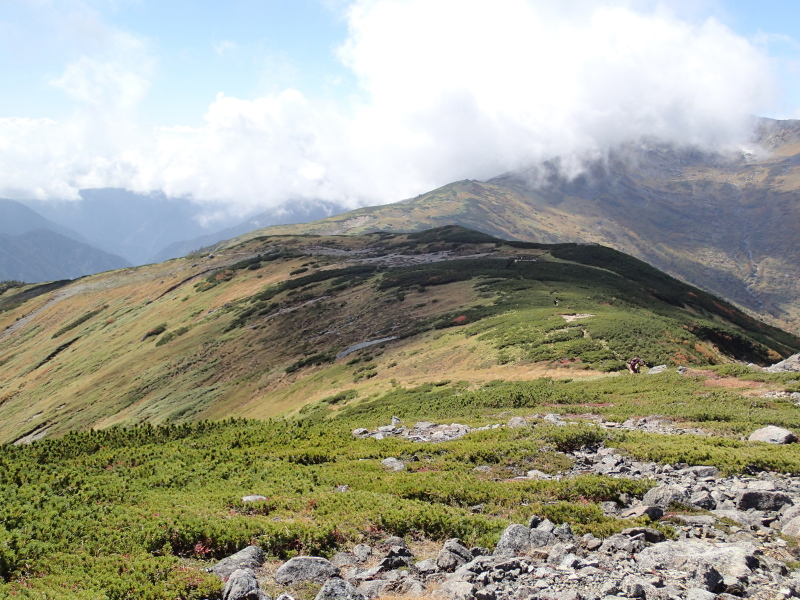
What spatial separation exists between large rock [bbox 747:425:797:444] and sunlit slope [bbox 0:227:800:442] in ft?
50.3

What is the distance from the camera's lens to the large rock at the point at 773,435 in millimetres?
20016

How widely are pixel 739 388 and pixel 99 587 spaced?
33.1 metres

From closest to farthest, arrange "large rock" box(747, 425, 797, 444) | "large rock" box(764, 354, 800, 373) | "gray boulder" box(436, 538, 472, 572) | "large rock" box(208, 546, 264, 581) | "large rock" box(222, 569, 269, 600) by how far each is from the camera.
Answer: "large rock" box(222, 569, 269, 600), "large rock" box(208, 546, 264, 581), "gray boulder" box(436, 538, 472, 572), "large rock" box(747, 425, 797, 444), "large rock" box(764, 354, 800, 373)

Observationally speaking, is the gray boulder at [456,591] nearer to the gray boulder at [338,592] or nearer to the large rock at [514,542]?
the gray boulder at [338,592]

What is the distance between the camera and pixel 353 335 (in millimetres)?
62250

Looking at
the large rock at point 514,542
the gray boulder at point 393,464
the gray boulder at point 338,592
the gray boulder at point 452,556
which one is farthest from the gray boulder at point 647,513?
the gray boulder at point 393,464

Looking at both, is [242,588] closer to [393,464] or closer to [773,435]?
[393,464]

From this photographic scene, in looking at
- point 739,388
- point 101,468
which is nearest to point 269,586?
point 101,468

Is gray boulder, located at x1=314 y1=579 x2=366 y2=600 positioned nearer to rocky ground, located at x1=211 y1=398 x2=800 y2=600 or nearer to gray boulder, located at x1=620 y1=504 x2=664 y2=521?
rocky ground, located at x1=211 y1=398 x2=800 y2=600

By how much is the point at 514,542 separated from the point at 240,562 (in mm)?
6770

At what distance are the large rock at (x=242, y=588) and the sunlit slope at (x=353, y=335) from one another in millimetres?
30091

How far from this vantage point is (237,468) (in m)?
20.8

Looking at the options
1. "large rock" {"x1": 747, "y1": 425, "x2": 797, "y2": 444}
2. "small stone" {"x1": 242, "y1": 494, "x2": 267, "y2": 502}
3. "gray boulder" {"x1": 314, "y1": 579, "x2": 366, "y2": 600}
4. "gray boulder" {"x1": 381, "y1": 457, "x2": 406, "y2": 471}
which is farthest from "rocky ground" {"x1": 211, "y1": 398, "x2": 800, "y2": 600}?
"gray boulder" {"x1": 381, "y1": 457, "x2": 406, "y2": 471}

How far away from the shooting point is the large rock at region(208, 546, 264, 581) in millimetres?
11678
